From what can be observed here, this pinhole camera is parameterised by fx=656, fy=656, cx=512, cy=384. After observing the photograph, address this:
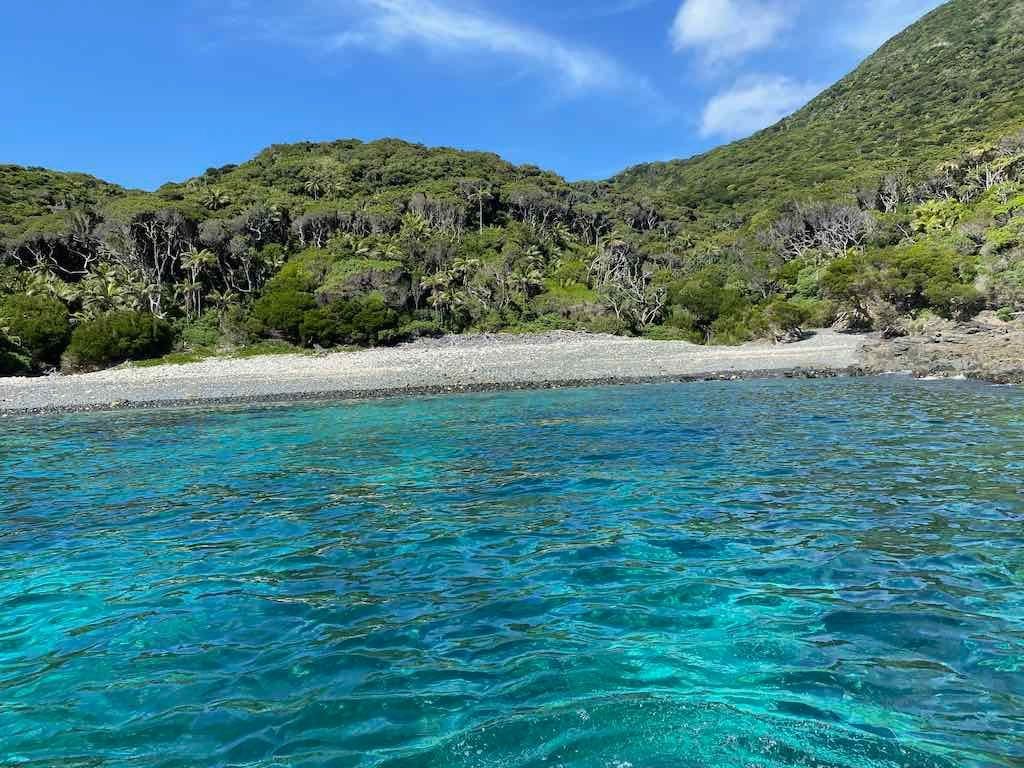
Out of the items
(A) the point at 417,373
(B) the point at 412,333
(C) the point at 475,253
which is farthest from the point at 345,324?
(C) the point at 475,253

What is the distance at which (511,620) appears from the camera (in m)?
5.29

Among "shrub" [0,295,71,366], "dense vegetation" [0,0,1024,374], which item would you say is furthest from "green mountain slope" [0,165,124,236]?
"shrub" [0,295,71,366]

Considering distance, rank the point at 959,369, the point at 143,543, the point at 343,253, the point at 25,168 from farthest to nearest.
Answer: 1. the point at 25,168
2. the point at 343,253
3. the point at 959,369
4. the point at 143,543

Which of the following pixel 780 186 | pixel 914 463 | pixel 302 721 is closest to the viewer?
pixel 302 721

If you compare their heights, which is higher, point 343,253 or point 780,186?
point 780,186

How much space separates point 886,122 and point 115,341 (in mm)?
137889

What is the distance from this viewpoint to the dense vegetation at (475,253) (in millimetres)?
41594

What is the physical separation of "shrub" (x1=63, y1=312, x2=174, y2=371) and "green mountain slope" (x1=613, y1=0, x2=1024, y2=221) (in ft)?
232

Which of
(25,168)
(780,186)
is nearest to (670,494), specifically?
(25,168)

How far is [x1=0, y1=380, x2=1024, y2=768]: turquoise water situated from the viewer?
11.9 ft

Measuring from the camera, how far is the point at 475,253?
235 feet

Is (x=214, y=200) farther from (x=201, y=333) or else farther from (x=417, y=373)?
(x=417, y=373)

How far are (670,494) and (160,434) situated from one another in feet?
52.2

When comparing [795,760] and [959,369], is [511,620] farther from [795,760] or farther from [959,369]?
[959,369]
